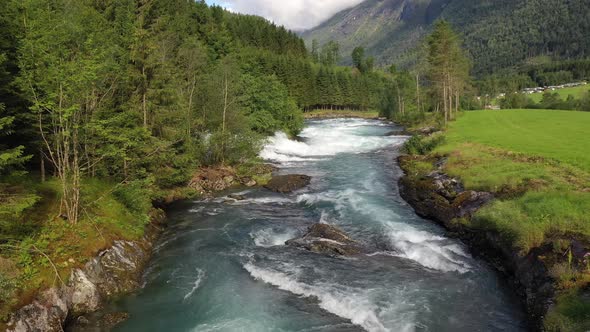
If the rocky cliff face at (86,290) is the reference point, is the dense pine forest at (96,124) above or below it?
above

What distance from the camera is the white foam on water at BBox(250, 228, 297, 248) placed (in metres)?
25.6

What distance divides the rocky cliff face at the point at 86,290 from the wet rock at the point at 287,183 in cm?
1695

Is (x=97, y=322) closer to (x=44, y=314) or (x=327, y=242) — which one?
(x=44, y=314)

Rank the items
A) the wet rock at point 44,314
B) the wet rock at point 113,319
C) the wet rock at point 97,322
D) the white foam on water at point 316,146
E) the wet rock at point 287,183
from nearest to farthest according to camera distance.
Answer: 1. the wet rock at point 44,314
2. the wet rock at point 97,322
3. the wet rock at point 113,319
4. the wet rock at point 287,183
5. the white foam on water at point 316,146

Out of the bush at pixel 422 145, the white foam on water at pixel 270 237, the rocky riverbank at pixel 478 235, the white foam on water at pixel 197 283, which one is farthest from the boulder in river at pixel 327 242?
the bush at pixel 422 145

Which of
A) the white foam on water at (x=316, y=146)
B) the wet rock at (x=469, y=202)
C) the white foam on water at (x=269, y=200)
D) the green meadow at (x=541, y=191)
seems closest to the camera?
the green meadow at (x=541, y=191)

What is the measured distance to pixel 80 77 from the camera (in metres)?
18.1

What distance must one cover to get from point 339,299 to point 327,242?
6.13 metres

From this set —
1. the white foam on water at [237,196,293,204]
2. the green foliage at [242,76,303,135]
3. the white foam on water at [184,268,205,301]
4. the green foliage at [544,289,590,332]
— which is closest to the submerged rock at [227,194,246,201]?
the white foam on water at [237,196,293,204]

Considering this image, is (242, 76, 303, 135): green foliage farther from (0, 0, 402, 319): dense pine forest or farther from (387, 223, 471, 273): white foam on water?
(387, 223, 471, 273): white foam on water

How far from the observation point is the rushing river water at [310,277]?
17094 millimetres

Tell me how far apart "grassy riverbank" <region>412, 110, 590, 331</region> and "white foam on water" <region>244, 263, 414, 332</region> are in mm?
6552

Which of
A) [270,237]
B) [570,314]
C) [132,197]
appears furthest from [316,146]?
[570,314]

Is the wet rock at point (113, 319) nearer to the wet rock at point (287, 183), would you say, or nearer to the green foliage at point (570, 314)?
the green foliage at point (570, 314)
